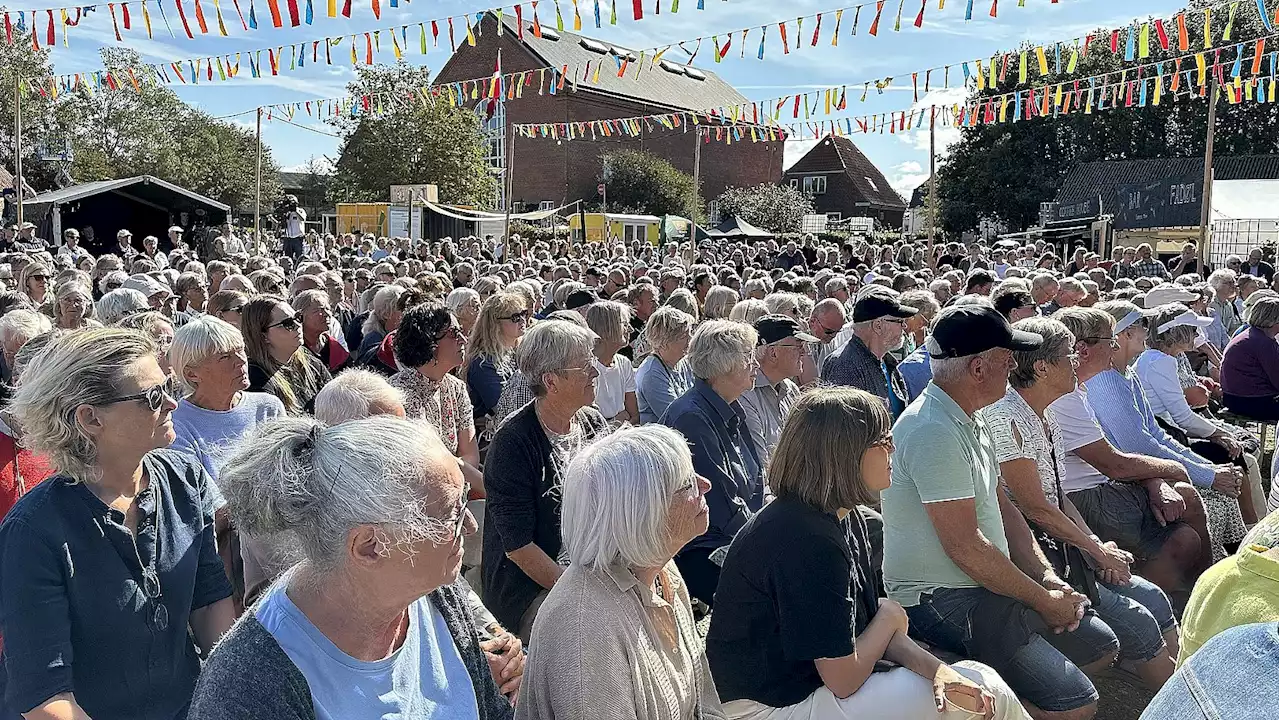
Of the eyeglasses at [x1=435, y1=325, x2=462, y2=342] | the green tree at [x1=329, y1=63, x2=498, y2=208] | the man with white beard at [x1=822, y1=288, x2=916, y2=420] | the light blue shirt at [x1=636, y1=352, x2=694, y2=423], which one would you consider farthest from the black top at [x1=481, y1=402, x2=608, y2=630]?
the green tree at [x1=329, y1=63, x2=498, y2=208]

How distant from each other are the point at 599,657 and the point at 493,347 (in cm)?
353

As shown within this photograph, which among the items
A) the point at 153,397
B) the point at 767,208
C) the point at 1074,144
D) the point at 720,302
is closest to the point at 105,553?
the point at 153,397

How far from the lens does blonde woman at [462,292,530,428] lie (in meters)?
5.43

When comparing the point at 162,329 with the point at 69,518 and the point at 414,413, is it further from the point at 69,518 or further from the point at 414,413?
the point at 69,518

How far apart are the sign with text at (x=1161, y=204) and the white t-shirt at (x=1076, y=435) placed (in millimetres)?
24343

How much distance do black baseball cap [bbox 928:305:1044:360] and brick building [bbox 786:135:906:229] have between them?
193ft

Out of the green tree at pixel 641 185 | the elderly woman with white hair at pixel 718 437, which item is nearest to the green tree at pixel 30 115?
the green tree at pixel 641 185

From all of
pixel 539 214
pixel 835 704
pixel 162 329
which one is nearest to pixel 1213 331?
pixel 835 704

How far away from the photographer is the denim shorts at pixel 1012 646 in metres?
3.12

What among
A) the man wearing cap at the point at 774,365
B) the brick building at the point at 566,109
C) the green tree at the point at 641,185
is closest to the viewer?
A: the man wearing cap at the point at 774,365

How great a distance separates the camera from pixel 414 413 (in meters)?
4.30

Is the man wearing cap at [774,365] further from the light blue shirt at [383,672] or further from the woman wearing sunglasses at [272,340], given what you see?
the light blue shirt at [383,672]

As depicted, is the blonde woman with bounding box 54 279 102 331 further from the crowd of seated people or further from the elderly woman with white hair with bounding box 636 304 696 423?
the elderly woman with white hair with bounding box 636 304 696 423

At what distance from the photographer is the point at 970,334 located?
3348mm
